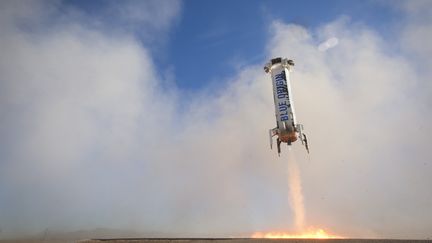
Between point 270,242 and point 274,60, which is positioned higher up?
point 274,60

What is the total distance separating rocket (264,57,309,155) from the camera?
32.1 m

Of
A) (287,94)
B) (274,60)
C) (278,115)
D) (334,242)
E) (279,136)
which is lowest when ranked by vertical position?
(334,242)

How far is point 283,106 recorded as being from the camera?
3291 cm

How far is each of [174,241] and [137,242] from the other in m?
4.75

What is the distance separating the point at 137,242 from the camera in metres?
39.9

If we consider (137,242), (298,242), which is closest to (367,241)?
(298,242)

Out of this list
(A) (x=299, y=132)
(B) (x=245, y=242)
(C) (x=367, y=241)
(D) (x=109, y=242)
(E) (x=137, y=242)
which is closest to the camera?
(A) (x=299, y=132)

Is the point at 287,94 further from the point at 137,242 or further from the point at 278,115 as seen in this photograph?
the point at 137,242

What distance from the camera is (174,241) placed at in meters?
39.1

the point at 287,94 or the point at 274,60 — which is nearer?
the point at 287,94

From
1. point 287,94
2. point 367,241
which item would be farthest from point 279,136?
point 367,241

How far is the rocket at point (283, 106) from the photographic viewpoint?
32.1 m

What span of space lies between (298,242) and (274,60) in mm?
19903

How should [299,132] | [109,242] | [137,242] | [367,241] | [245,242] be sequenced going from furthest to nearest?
[109,242]
[137,242]
[245,242]
[367,241]
[299,132]
